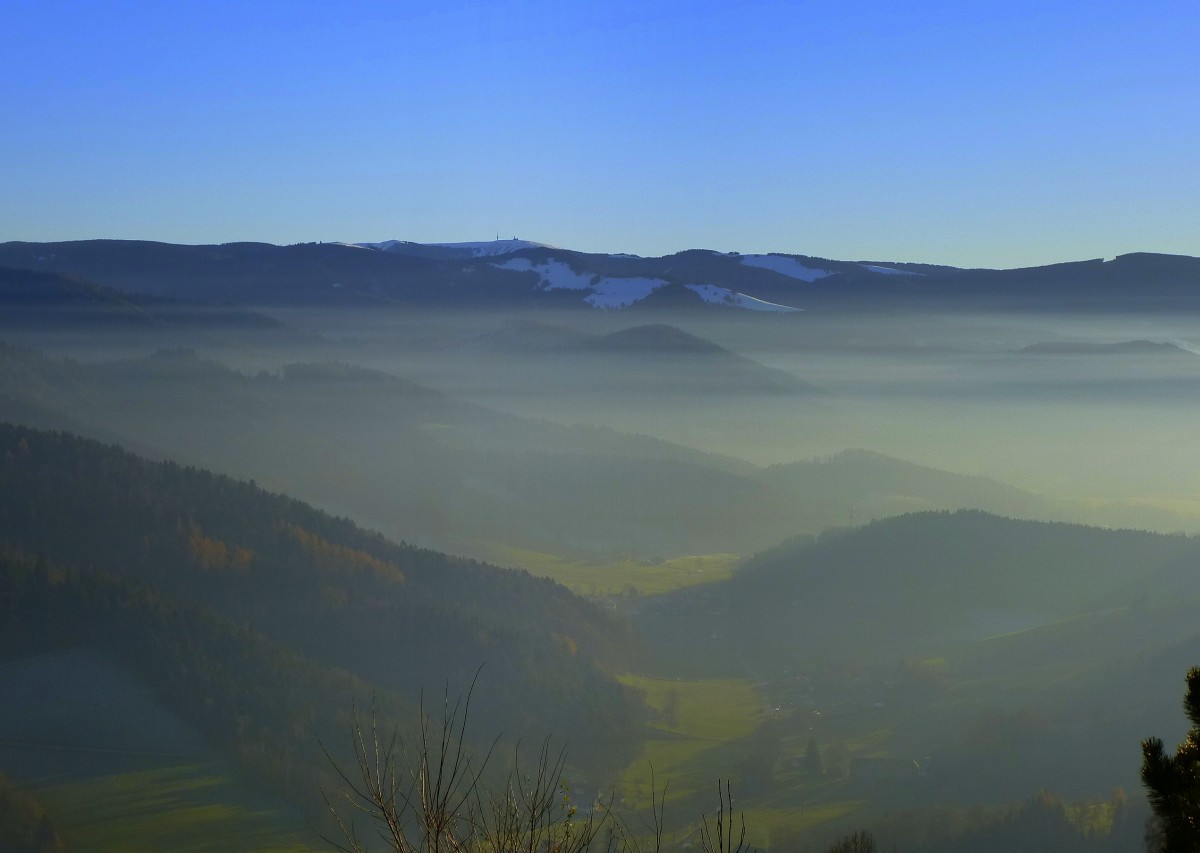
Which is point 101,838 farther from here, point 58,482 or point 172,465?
point 172,465

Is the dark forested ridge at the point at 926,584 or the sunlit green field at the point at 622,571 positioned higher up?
the dark forested ridge at the point at 926,584

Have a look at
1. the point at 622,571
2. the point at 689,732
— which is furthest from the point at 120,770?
the point at 622,571

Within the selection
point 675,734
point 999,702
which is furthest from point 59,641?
point 999,702

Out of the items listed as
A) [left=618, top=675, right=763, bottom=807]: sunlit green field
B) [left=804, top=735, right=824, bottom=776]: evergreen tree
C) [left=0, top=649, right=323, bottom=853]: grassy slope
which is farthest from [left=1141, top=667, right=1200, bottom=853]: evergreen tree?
[left=804, top=735, right=824, bottom=776]: evergreen tree

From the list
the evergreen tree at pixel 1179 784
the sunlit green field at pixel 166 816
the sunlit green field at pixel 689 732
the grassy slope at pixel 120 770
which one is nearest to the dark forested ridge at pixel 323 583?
the sunlit green field at pixel 689 732

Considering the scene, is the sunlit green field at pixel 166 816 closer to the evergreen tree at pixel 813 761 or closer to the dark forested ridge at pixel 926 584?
the evergreen tree at pixel 813 761

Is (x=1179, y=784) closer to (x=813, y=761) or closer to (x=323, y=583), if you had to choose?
(x=813, y=761)
